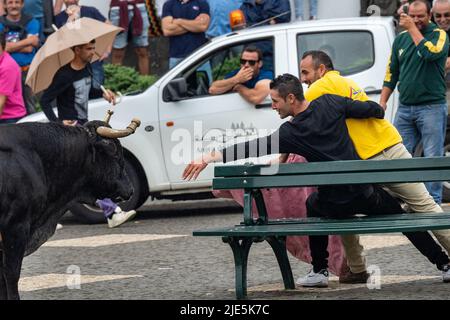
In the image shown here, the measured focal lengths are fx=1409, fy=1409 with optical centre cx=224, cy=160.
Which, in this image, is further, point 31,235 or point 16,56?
A: point 16,56

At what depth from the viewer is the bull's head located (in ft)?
33.0

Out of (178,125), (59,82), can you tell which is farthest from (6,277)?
(178,125)

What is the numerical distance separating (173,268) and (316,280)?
72.4 inches

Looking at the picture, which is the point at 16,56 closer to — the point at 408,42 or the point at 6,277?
the point at 408,42

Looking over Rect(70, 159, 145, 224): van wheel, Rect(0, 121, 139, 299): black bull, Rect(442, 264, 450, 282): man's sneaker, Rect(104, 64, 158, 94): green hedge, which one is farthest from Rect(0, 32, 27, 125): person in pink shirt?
Rect(442, 264, 450, 282): man's sneaker

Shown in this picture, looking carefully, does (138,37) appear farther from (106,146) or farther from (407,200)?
(407,200)

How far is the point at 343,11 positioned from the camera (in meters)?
19.9

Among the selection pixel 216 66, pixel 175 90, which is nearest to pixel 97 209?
pixel 175 90

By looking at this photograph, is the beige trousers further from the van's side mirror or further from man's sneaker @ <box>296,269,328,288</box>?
the van's side mirror

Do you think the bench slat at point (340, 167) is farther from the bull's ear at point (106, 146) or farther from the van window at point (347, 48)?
the van window at point (347, 48)

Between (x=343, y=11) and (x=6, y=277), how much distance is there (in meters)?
11.4

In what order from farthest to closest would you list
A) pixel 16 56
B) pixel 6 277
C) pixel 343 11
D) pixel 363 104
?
pixel 343 11 < pixel 16 56 < pixel 363 104 < pixel 6 277

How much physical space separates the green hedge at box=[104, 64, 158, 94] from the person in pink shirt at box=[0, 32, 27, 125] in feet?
9.57

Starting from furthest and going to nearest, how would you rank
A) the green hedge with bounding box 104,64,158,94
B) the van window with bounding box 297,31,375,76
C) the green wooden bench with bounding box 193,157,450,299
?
1. the green hedge with bounding box 104,64,158,94
2. the van window with bounding box 297,31,375,76
3. the green wooden bench with bounding box 193,157,450,299
